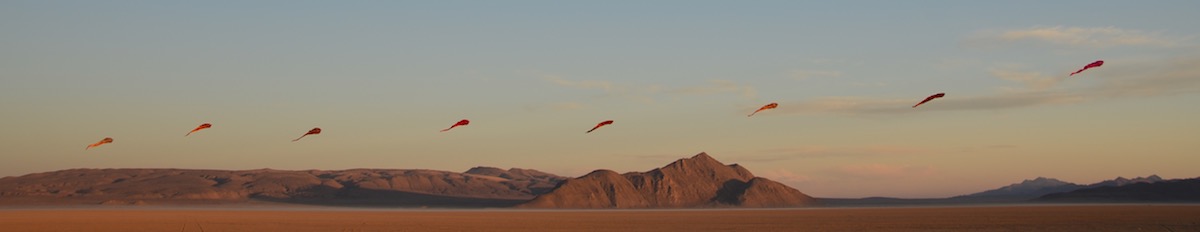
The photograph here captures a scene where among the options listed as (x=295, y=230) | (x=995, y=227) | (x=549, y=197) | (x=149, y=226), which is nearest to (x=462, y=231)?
(x=295, y=230)

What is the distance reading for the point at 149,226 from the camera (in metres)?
74.6

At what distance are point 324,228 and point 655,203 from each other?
12331 cm

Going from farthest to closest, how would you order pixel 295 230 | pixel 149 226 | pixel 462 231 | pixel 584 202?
pixel 584 202
pixel 149 226
pixel 295 230
pixel 462 231

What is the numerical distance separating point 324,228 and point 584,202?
373 ft

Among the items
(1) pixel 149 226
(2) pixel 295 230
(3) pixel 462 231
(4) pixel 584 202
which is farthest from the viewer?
(4) pixel 584 202

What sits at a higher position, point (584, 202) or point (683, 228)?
point (584, 202)

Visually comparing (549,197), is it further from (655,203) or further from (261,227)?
(261,227)

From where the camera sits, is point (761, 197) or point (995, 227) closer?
point (995, 227)

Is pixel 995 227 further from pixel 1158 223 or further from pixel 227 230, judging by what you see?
pixel 227 230

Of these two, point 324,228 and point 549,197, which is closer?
point 324,228

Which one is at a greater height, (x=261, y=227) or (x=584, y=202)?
(x=584, y=202)

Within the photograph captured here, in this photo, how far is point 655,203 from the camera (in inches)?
7618

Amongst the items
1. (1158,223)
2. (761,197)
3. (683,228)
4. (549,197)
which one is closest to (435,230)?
(683,228)

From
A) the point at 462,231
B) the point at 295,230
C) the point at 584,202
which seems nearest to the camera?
the point at 462,231
